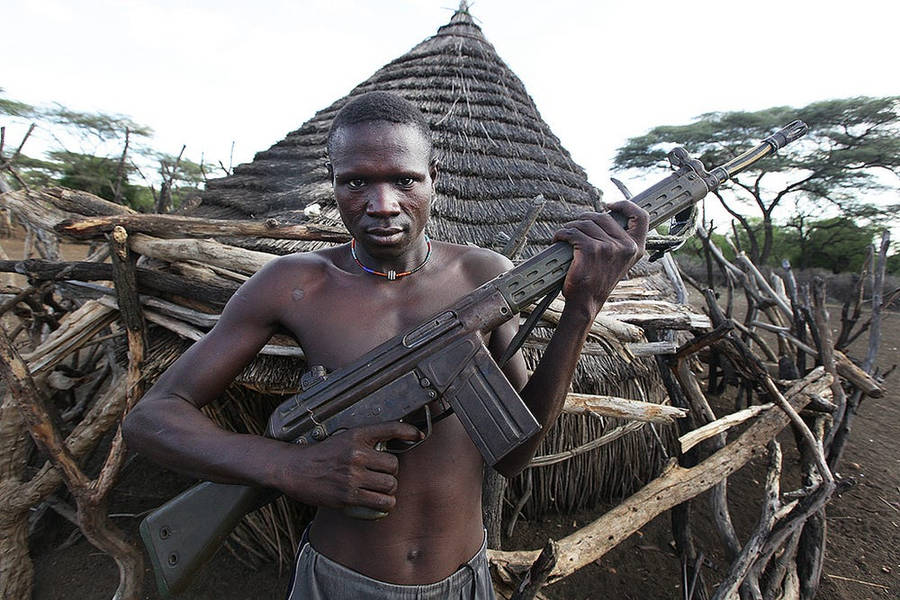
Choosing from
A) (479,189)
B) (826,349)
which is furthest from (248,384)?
(826,349)

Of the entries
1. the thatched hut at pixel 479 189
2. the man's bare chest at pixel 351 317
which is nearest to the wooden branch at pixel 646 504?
the thatched hut at pixel 479 189

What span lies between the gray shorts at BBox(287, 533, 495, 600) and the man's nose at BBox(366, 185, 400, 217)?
0.96m

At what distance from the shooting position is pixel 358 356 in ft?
4.09

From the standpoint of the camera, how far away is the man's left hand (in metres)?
1.17

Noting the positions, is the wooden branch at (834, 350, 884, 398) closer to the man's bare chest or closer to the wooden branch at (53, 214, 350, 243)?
the man's bare chest

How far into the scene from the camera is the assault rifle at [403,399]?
115cm

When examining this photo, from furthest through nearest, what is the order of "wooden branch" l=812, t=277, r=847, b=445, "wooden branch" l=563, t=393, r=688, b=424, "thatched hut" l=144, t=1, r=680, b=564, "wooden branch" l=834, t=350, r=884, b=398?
"wooden branch" l=834, t=350, r=884, b=398 < "thatched hut" l=144, t=1, r=680, b=564 < "wooden branch" l=812, t=277, r=847, b=445 < "wooden branch" l=563, t=393, r=688, b=424

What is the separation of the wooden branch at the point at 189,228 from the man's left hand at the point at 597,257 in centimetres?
116

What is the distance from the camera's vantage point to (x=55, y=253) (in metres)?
3.40

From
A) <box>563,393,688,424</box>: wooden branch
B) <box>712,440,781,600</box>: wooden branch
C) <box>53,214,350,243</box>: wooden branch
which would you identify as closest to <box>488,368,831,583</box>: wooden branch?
<box>712,440,781,600</box>: wooden branch

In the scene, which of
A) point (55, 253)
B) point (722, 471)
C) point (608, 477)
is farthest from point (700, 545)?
point (55, 253)

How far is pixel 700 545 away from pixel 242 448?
10.5ft

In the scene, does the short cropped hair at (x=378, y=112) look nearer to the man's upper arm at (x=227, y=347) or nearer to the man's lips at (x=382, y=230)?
the man's lips at (x=382, y=230)

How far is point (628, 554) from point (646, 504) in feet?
4.16
